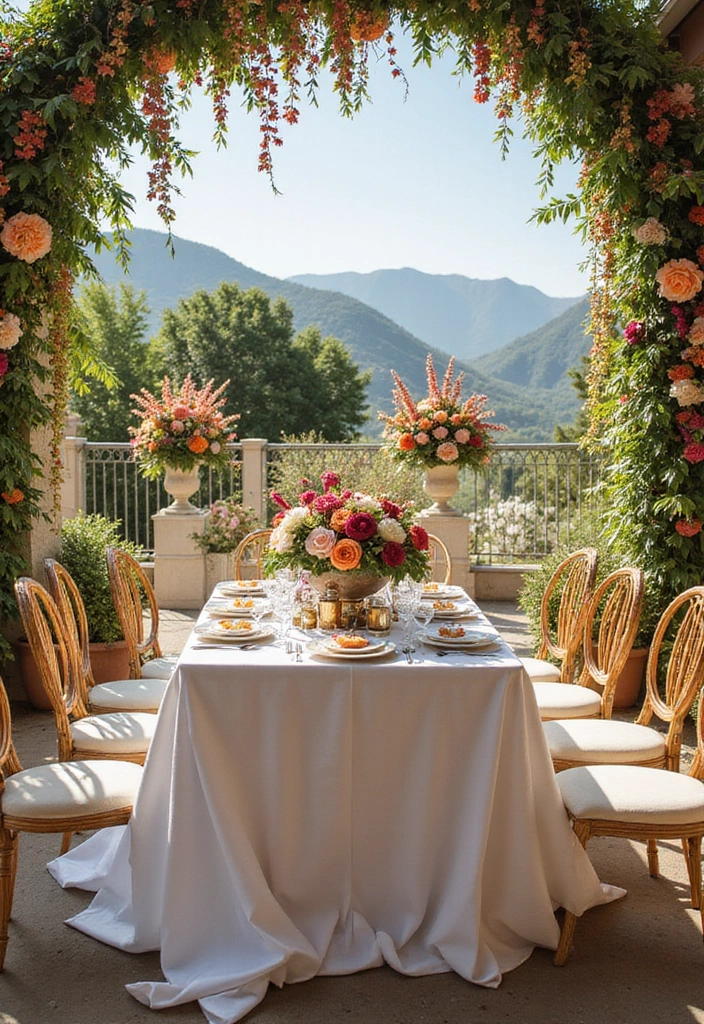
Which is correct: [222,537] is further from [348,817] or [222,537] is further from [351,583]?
[348,817]

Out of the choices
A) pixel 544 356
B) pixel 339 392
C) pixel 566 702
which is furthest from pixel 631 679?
pixel 544 356

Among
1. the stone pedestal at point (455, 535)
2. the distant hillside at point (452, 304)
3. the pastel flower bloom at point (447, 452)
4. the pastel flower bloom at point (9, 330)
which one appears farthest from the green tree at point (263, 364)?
the distant hillside at point (452, 304)

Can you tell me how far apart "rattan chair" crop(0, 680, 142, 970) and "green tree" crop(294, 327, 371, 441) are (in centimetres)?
2545

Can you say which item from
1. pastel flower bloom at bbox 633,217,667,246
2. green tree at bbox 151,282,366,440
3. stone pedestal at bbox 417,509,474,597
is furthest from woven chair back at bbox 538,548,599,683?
green tree at bbox 151,282,366,440

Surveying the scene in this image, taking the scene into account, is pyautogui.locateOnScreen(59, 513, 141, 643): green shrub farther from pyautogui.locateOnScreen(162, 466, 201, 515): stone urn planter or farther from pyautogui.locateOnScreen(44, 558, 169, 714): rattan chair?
pyautogui.locateOnScreen(162, 466, 201, 515): stone urn planter

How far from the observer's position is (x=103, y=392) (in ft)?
107

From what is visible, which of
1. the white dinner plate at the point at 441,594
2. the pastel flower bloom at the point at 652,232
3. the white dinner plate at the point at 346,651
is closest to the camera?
the white dinner plate at the point at 346,651

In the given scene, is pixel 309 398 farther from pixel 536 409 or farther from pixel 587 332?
pixel 587 332

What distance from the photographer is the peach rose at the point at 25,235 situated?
4016 mm

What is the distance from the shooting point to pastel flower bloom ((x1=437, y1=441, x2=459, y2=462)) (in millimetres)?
7074

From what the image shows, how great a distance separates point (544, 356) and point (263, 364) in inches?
985

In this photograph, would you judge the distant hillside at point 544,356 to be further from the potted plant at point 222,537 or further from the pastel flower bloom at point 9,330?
the pastel flower bloom at point 9,330

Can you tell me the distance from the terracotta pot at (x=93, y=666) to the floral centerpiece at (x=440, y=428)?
3020mm

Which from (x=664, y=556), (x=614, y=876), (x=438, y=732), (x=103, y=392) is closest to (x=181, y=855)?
(x=438, y=732)
